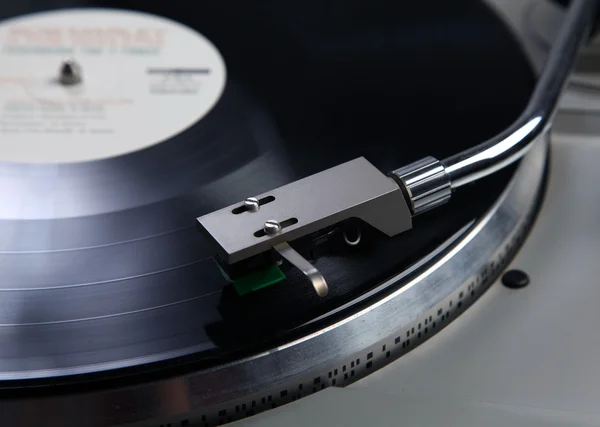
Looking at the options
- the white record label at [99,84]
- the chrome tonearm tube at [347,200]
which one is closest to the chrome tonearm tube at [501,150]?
the chrome tonearm tube at [347,200]

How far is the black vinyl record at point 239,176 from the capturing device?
0.66 meters

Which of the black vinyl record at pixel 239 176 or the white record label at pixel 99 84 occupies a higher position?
the white record label at pixel 99 84

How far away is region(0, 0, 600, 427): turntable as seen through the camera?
0.65 meters

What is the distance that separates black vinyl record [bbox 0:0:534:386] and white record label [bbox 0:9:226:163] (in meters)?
0.02

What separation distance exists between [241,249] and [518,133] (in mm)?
292

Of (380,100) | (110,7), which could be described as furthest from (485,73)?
(110,7)

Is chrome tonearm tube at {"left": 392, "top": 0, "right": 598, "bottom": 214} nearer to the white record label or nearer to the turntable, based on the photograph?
the turntable

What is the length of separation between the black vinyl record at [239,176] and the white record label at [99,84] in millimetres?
24

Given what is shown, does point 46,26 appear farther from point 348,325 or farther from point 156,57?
point 348,325

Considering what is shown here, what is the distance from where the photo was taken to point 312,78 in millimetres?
942

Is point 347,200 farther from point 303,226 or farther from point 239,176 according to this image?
point 239,176

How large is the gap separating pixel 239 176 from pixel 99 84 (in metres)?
0.32

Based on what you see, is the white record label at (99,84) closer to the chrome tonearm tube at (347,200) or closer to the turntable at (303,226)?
the turntable at (303,226)

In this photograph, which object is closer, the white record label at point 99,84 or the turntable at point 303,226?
the turntable at point 303,226
